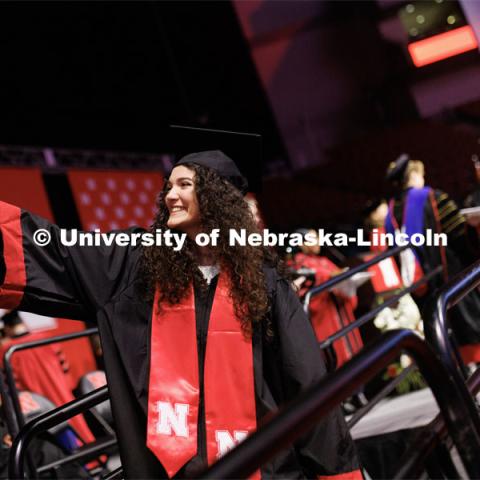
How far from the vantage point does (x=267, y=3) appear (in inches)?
393

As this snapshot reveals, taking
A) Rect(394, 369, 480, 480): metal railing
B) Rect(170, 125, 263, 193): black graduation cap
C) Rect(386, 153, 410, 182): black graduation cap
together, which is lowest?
Result: Rect(394, 369, 480, 480): metal railing

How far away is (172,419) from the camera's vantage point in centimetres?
160

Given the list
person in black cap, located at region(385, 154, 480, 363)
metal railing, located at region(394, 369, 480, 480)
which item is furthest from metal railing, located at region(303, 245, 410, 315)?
metal railing, located at region(394, 369, 480, 480)

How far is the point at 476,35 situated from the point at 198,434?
64.3 inches

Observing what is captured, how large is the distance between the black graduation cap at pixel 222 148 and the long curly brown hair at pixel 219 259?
0.05 metres

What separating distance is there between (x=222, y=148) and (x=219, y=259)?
16.3 inches

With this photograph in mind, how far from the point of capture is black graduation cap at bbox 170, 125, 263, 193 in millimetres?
1986

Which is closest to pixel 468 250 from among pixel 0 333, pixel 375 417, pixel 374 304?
pixel 374 304

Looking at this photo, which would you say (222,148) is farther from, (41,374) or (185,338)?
(41,374)

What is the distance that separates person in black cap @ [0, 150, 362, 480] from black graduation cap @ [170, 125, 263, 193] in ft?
0.52

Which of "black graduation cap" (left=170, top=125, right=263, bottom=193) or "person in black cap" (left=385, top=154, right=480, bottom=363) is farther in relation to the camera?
"person in black cap" (left=385, top=154, right=480, bottom=363)

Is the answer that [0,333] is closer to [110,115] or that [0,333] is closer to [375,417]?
[375,417]

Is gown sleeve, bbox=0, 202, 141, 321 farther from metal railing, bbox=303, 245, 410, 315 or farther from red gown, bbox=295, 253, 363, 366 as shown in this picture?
red gown, bbox=295, 253, 363, 366

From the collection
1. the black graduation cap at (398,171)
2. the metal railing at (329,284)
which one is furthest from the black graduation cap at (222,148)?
the black graduation cap at (398,171)
